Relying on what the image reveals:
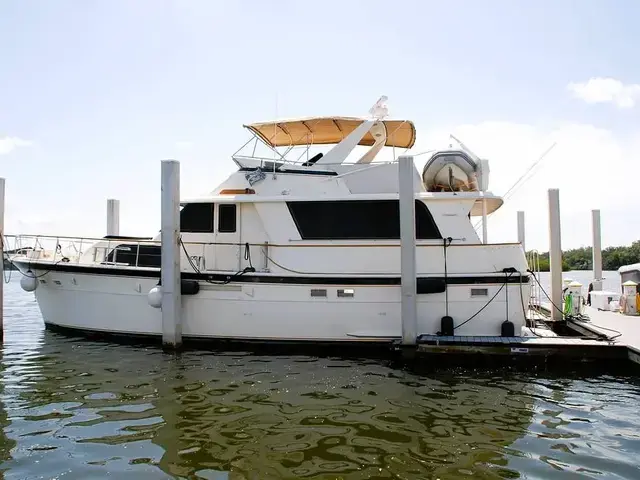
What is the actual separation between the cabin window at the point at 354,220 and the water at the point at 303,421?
7.15 feet

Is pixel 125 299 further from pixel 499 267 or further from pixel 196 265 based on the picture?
pixel 499 267

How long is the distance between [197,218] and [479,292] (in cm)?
507

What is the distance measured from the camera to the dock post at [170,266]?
803 centimetres

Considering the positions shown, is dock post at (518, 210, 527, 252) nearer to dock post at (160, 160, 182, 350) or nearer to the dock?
the dock

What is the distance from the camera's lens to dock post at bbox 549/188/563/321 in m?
9.23

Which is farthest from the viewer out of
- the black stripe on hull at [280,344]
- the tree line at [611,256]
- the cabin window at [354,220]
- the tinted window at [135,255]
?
the tree line at [611,256]

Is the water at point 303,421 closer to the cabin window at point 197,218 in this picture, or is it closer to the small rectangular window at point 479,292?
the small rectangular window at point 479,292

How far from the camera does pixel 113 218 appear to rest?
12.1 meters

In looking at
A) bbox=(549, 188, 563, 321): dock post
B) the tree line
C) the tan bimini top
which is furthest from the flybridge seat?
the tree line

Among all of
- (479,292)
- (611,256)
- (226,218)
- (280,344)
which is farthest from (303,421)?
(611,256)

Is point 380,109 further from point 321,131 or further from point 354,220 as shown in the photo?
point 354,220

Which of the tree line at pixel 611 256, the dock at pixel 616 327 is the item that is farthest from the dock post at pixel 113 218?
the tree line at pixel 611 256

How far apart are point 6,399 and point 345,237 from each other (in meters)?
5.27

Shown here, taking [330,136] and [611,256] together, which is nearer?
[330,136]
